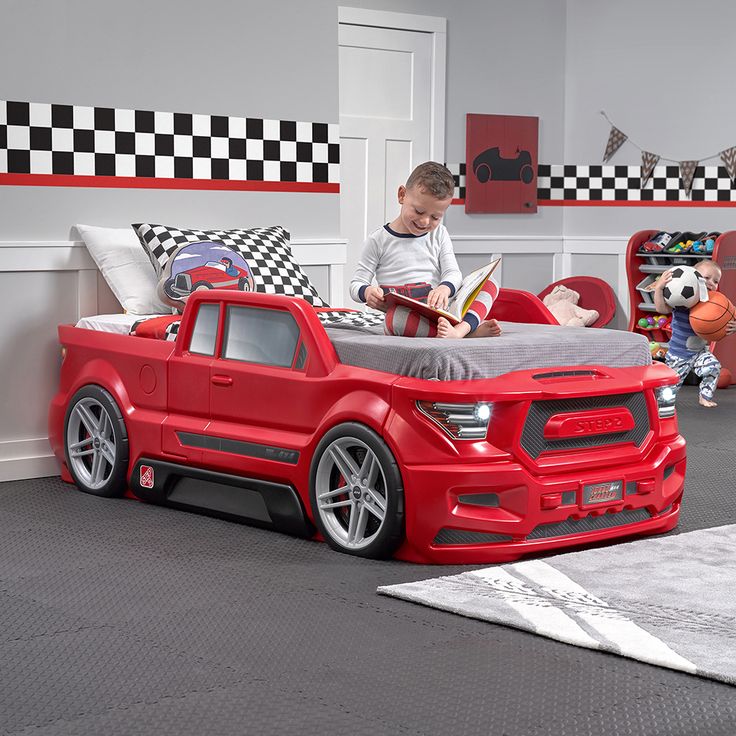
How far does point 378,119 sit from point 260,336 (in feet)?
11.2

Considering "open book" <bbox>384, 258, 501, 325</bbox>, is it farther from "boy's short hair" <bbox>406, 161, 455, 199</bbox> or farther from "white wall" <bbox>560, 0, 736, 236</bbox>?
"white wall" <bbox>560, 0, 736, 236</bbox>

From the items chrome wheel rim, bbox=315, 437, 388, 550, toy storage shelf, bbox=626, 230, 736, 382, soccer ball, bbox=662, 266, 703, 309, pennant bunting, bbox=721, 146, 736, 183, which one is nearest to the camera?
chrome wheel rim, bbox=315, 437, 388, 550

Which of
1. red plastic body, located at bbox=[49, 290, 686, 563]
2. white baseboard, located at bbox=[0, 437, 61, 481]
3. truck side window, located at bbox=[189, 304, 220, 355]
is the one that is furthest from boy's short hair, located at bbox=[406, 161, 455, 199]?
white baseboard, located at bbox=[0, 437, 61, 481]

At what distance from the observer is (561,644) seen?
7.11 feet

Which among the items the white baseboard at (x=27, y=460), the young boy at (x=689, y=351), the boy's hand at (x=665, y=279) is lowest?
the white baseboard at (x=27, y=460)

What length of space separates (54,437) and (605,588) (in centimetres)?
207

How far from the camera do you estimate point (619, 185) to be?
6.91 m

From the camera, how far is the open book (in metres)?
2.96

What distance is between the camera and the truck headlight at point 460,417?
264 cm

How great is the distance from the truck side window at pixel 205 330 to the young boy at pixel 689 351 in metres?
3.01

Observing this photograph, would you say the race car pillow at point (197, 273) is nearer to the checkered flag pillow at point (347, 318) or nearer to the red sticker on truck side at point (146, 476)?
the checkered flag pillow at point (347, 318)

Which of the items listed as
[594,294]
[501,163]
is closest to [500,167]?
[501,163]

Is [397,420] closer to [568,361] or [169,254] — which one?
[568,361]

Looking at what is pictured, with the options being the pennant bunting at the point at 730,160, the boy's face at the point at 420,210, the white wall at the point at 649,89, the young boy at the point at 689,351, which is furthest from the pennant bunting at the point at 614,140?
the boy's face at the point at 420,210
